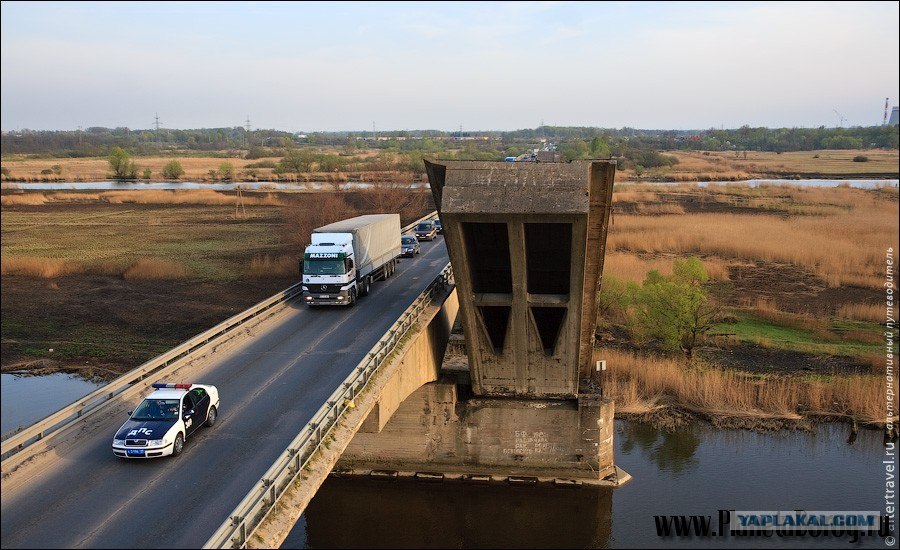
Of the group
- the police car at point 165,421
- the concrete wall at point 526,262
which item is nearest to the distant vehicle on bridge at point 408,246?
the concrete wall at point 526,262

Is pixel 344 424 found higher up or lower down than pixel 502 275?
lower down

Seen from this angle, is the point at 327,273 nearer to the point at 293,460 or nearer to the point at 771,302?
the point at 293,460

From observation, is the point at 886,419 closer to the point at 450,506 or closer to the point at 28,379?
the point at 450,506

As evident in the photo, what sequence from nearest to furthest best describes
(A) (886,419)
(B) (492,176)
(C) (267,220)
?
(B) (492,176) < (A) (886,419) < (C) (267,220)

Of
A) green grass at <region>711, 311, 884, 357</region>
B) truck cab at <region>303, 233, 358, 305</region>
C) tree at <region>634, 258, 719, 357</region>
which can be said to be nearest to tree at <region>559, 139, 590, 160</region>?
tree at <region>634, 258, 719, 357</region>

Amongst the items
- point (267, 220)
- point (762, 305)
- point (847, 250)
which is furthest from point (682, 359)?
point (267, 220)

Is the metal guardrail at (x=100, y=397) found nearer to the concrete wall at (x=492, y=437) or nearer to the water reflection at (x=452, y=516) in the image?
the water reflection at (x=452, y=516)

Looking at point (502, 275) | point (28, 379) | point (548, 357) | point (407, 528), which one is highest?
point (502, 275)

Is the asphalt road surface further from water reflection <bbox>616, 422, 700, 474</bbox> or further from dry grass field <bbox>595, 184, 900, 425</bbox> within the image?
dry grass field <bbox>595, 184, 900, 425</bbox>
